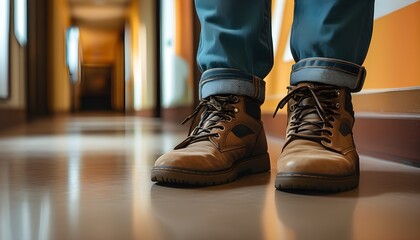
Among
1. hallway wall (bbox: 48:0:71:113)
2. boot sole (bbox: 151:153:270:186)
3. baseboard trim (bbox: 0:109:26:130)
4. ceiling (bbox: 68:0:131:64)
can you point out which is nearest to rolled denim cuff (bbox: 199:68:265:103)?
boot sole (bbox: 151:153:270:186)

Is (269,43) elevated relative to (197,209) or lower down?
elevated

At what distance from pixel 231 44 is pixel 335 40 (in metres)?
0.17

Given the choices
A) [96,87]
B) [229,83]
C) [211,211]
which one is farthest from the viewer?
[96,87]

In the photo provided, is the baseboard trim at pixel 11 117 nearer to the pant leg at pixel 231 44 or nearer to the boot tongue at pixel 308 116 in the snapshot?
the pant leg at pixel 231 44

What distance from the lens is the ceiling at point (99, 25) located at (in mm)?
8789

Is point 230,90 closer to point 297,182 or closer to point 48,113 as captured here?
point 297,182

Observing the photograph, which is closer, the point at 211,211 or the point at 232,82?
the point at 211,211

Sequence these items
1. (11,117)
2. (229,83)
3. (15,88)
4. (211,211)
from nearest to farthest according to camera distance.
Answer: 1. (211,211)
2. (229,83)
3. (11,117)
4. (15,88)

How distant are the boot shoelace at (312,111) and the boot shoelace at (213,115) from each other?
0.10 meters

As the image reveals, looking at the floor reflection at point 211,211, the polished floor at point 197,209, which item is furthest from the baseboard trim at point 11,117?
the floor reflection at point 211,211

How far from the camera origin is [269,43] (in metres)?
0.88

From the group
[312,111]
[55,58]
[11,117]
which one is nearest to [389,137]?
[312,111]

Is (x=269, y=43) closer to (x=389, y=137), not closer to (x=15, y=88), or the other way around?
(x=389, y=137)

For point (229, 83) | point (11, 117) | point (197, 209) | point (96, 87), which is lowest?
point (96, 87)
